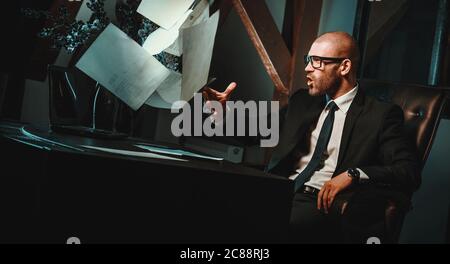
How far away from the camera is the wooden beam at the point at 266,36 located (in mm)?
2885

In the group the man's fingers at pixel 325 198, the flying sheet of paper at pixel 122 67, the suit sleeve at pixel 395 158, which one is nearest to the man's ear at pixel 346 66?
the suit sleeve at pixel 395 158

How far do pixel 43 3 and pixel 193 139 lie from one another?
1335mm

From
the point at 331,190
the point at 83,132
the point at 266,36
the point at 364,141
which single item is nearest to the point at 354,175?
the point at 331,190

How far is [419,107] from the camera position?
2.07 m

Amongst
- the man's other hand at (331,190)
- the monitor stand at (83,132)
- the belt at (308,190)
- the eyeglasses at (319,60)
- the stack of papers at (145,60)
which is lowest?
the belt at (308,190)

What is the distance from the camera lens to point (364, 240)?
1.72 metres

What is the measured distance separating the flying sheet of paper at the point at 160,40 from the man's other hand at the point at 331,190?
72 cm

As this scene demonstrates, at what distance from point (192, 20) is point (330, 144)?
0.73 m

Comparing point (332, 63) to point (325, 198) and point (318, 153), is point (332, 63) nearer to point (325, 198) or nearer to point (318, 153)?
point (318, 153)

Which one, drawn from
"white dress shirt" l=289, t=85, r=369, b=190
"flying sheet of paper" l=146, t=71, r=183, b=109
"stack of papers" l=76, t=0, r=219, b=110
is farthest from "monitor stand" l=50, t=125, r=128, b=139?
"white dress shirt" l=289, t=85, r=369, b=190

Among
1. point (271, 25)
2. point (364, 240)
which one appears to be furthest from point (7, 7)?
point (364, 240)

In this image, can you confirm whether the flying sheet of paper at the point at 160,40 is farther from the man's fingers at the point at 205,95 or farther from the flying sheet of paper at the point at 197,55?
the man's fingers at the point at 205,95

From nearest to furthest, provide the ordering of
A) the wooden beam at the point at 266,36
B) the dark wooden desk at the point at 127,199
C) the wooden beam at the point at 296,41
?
the dark wooden desk at the point at 127,199 < the wooden beam at the point at 266,36 < the wooden beam at the point at 296,41

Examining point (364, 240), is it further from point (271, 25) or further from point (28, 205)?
point (271, 25)
